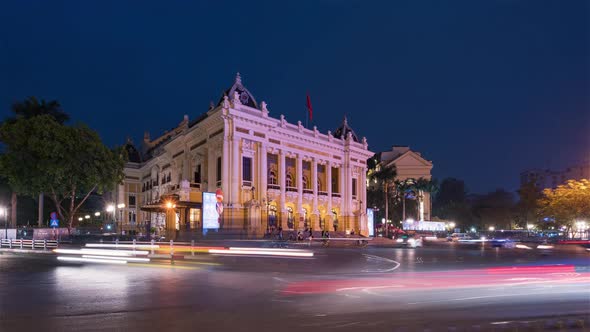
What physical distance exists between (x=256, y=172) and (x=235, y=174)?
11.7 ft

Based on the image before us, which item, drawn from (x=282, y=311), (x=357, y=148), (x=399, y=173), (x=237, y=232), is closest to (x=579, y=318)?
(x=282, y=311)

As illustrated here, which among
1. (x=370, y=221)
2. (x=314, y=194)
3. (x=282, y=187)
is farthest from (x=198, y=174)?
(x=370, y=221)

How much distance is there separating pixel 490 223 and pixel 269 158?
69742 millimetres

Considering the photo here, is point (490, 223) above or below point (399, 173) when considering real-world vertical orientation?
below

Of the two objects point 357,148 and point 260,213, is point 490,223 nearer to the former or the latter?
point 357,148

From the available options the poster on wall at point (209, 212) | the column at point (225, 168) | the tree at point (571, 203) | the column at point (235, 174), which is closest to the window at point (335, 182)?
the column at point (235, 174)

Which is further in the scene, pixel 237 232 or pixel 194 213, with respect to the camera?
pixel 194 213

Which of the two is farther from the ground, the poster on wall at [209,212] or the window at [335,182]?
the window at [335,182]

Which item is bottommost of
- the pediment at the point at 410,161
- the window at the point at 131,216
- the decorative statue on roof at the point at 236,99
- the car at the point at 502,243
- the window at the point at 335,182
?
the car at the point at 502,243

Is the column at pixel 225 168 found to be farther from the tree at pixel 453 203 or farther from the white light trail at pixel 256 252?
the tree at pixel 453 203

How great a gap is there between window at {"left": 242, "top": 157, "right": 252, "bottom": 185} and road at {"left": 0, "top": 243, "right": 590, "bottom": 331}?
3504cm

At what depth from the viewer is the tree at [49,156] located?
44125 mm

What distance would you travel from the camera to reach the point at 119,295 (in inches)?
512

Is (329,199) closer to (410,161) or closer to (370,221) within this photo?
(370,221)
